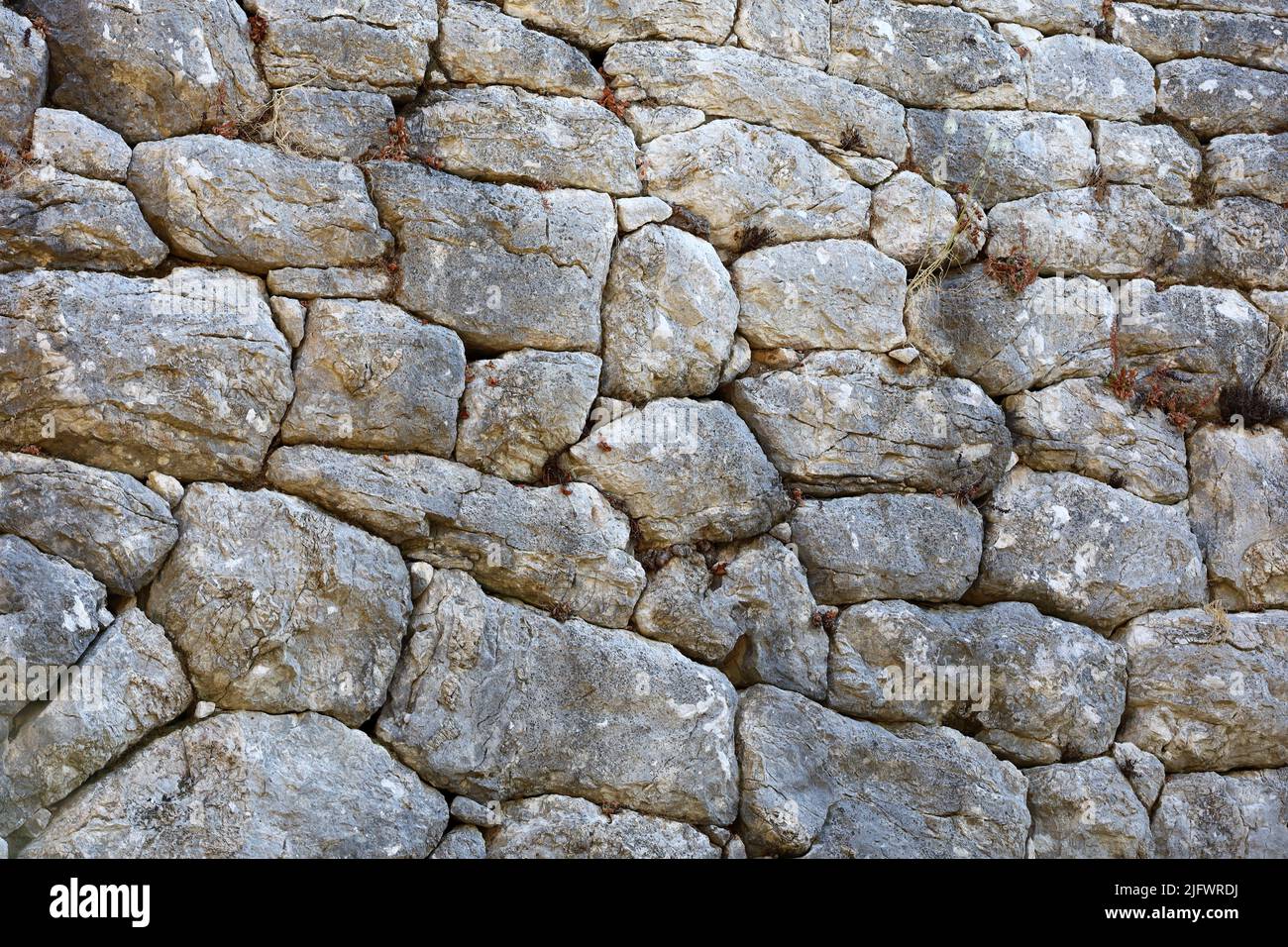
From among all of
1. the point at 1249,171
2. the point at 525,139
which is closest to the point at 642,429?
the point at 525,139

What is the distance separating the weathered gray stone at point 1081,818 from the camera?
17.3 ft

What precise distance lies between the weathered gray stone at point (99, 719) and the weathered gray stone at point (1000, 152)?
4.21 m

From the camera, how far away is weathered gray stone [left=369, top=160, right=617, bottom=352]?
16.1ft

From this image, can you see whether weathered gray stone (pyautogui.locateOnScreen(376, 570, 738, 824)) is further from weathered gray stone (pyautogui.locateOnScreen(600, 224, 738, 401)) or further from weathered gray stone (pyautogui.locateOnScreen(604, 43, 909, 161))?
weathered gray stone (pyautogui.locateOnScreen(604, 43, 909, 161))

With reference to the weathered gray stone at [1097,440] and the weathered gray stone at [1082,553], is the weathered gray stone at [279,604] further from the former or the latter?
the weathered gray stone at [1097,440]

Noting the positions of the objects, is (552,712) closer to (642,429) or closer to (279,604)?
(279,604)

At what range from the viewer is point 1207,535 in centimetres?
582

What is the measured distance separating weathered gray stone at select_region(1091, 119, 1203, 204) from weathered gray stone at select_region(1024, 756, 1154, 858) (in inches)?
123

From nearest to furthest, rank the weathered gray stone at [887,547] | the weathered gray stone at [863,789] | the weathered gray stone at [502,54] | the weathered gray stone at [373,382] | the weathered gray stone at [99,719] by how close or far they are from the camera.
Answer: the weathered gray stone at [99,719]
the weathered gray stone at [373,382]
the weathered gray stone at [863,789]
the weathered gray stone at [502,54]
the weathered gray stone at [887,547]

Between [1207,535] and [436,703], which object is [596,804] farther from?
[1207,535]

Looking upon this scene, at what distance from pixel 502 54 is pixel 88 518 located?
8.79ft

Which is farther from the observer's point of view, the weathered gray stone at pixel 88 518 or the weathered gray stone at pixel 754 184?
the weathered gray stone at pixel 754 184

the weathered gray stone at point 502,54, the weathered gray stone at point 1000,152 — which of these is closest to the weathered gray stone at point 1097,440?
the weathered gray stone at point 1000,152
